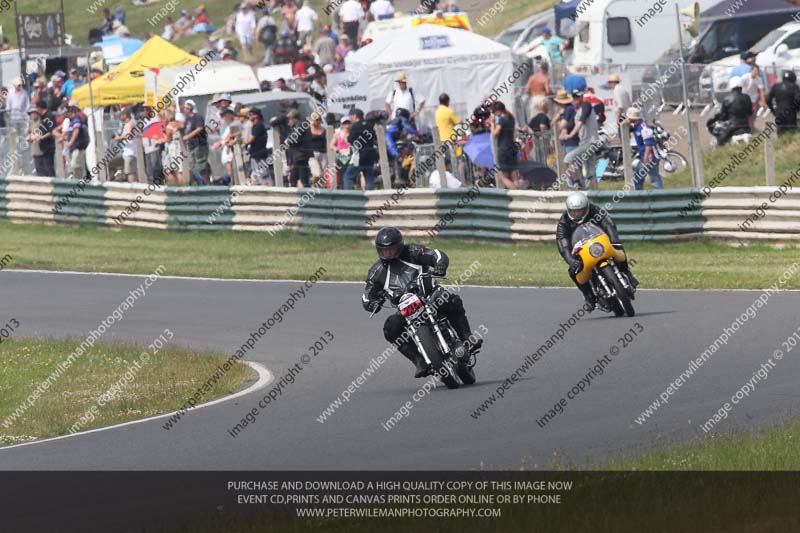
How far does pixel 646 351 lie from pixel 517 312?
11.7 feet

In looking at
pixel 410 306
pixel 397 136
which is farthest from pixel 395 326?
pixel 397 136

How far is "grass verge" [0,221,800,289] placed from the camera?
19.3 metres

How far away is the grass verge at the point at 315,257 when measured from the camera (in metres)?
19.3

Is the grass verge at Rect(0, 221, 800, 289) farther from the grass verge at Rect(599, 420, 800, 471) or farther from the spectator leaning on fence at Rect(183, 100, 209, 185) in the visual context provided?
the grass verge at Rect(599, 420, 800, 471)

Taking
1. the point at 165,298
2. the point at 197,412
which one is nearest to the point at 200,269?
the point at 165,298

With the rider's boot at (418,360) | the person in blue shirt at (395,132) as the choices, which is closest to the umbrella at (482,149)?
the person in blue shirt at (395,132)

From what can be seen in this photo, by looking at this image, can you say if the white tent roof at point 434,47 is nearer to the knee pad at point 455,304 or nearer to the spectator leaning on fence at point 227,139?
the spectator leaning on fence at point 227,139

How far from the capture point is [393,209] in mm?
24469

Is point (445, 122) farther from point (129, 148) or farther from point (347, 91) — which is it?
point (129, 148)

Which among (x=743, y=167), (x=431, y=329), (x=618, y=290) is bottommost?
(x=743, y=167)

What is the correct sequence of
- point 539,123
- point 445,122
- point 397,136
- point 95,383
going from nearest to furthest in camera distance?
point 95,383 → point 539,123 → point 445,122 → point 397,136

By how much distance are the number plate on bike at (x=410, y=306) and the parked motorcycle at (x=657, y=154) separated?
11.4 metres

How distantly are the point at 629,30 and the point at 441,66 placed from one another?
5656mm

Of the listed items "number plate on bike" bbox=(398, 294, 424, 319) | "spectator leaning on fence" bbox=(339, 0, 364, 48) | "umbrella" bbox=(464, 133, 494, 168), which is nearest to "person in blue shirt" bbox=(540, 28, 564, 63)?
"spectator leaning on fence" bbox=(339, 0, 364, 48)
